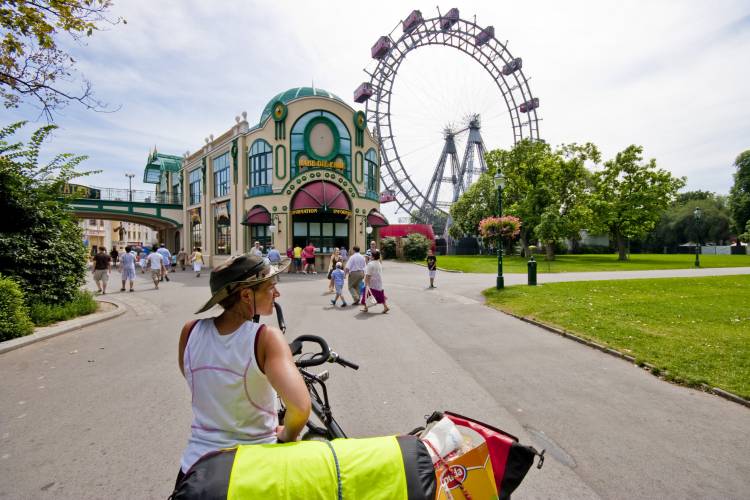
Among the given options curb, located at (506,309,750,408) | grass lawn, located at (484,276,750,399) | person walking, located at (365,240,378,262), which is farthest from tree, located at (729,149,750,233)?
curb, located at (506,309,750,408)

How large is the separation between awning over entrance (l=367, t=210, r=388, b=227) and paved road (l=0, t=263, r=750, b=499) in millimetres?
21963

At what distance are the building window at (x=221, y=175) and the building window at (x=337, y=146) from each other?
24.0ft

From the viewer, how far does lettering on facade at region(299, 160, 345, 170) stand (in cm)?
2670

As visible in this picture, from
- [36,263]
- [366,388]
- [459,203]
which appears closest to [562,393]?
[366,388]

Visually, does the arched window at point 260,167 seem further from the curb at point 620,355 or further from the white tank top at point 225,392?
the white tank top at point 225,392

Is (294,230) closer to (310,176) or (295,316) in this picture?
(310,176)

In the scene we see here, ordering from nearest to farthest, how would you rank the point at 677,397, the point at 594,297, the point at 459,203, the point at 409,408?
the point at 409,408 < the point at 677,397 < the point at 594,297 < the point at 459,203

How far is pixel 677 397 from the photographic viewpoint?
4.79m

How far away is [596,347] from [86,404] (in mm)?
7502

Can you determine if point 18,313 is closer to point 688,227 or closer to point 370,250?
point 370,250

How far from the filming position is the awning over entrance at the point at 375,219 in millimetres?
29781

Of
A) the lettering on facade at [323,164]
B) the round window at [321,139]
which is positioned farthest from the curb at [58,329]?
the round window at [321,139]

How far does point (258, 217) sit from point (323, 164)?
18.3 ft

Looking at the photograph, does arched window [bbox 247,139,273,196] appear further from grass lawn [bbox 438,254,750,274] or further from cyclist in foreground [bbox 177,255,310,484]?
cyclist in foreground [bbox 177,255,310,484]
